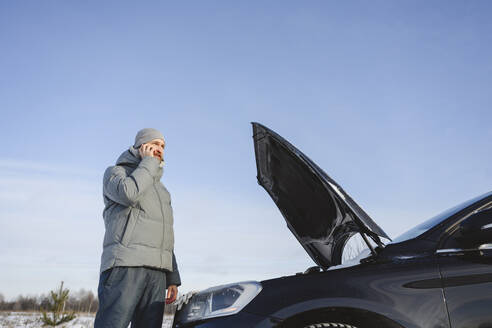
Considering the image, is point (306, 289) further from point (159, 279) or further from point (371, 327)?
point (159, 279)

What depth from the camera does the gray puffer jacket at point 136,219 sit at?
2373mm

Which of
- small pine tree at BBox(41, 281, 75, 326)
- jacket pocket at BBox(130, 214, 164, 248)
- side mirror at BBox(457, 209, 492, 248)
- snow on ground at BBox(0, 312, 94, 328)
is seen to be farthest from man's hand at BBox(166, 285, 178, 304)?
small pine tree at BBox(41, 281, 75, 326)

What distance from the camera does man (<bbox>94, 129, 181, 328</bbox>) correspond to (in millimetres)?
2283

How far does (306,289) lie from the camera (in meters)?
1.81

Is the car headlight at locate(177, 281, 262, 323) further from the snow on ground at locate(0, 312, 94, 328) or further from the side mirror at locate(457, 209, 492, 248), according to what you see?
the snow on ground at locate(0, 312, 94, 328)

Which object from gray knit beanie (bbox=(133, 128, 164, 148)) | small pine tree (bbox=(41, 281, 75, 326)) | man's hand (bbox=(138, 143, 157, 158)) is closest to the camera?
man's hand (bbox=(138, 143, 157, 158))

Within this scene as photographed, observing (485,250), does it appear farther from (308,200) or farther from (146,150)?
(146,150)

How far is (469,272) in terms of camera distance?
1.80 m

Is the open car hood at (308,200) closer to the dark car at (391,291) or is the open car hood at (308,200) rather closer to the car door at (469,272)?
the dark car at (391,291)

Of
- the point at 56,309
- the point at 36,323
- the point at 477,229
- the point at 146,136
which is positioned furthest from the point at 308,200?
the point at 36,323

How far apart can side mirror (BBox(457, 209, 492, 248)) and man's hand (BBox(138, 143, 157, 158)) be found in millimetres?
1936

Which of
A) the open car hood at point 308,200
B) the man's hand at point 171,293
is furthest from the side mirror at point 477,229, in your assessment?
the man's hand at point 171,293

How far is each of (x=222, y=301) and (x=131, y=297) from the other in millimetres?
690

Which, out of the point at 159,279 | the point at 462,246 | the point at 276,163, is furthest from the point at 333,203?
the point at 159,279
